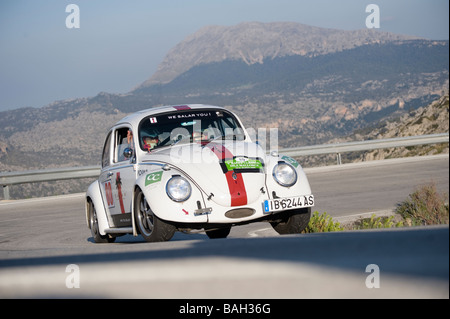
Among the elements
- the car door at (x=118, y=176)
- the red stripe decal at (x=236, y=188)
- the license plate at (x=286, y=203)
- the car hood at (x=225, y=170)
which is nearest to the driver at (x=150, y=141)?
the car door at (x=118, y=176)

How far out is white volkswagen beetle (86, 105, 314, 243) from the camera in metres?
7.20

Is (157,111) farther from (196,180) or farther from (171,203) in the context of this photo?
(171,203)

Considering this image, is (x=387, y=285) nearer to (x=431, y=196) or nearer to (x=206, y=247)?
(x=206, y=247)

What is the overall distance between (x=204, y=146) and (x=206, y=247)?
4.76 m

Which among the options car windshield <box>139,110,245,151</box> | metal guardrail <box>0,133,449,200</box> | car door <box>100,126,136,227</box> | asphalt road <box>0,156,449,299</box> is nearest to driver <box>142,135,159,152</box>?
car windshield <box>139,110,245,151</box>

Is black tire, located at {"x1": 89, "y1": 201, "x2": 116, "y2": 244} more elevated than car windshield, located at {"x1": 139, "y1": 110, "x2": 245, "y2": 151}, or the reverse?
car windshield, located at {"x1": 139, "y1": 110, "x2": 245, "y2": 151}

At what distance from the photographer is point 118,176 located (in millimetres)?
8797

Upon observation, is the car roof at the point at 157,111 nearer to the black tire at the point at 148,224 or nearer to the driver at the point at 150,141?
the driver at the point at 150,141

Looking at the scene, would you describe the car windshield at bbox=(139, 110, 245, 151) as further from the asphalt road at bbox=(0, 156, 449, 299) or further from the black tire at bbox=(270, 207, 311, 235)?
the asphalt road at bbox=(0, 156, 449, 299)

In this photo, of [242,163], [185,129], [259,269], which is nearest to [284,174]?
[242,163]

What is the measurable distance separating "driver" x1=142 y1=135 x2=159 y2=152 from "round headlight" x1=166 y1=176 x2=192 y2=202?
1559 millimetres

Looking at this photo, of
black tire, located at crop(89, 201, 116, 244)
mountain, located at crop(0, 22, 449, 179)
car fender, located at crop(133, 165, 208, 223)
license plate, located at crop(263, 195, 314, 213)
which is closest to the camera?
car fender, located at crop(133, 165, 208, 223)

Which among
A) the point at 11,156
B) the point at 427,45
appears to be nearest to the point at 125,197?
the point at 11,156

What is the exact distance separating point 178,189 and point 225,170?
0.54 m
